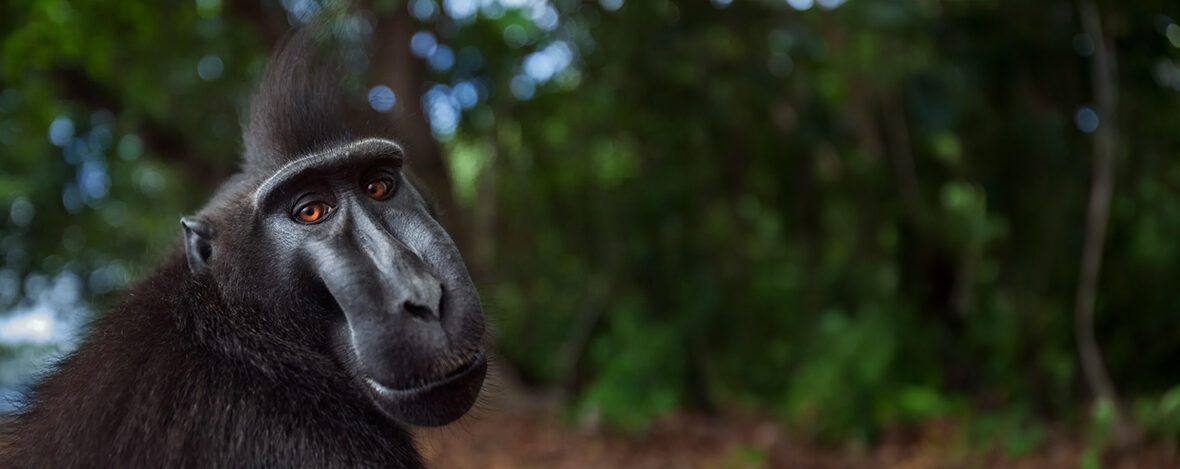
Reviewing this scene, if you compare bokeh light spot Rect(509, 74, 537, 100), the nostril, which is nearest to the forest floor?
bokeh light spot Rect(509, 74, 537, 100)

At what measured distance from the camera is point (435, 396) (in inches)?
97.3

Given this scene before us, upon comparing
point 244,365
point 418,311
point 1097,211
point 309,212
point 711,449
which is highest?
point 309,212

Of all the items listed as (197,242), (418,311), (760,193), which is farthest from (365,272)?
(760,193)

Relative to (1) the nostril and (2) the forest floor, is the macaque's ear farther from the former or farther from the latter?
(2) the forest floor

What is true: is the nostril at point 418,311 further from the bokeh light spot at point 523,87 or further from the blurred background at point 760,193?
the bokeh light spot at point 523,87

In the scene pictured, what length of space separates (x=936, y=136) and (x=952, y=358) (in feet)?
6.67

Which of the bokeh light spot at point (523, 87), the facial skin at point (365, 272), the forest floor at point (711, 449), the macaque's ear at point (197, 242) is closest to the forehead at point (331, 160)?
the facial skin at point (365, 272)

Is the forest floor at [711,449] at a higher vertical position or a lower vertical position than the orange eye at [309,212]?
lower

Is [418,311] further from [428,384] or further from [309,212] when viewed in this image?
[309,212]

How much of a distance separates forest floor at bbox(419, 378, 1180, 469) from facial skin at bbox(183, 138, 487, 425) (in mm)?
3165

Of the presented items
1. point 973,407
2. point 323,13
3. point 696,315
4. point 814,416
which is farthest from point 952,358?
point 323,13

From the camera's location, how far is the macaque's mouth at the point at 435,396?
244cm

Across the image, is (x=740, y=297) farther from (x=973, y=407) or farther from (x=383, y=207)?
(x=383, y=207)

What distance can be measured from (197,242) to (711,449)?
5556 millimetres
